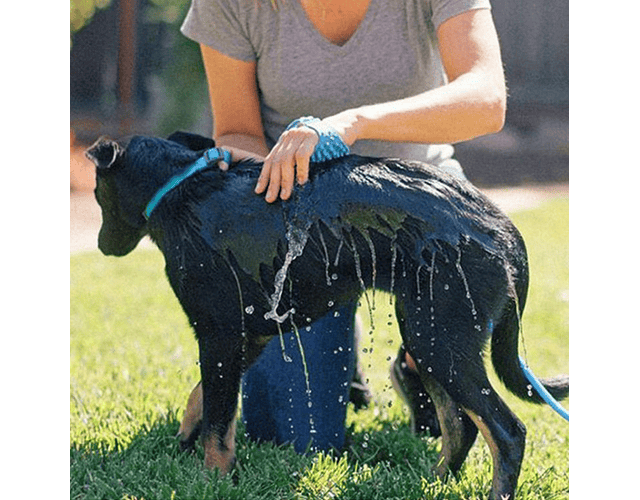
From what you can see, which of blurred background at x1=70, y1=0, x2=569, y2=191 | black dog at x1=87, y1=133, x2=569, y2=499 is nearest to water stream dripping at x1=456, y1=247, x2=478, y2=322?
black dog at x1=87, y1=133, x2=569, y2=499

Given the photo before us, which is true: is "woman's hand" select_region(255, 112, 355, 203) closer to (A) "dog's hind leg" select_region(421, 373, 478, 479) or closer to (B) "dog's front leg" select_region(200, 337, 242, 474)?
(B) "dog's front leg" select_region(200, 337, 242, 474)

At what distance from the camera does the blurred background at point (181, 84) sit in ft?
33.8

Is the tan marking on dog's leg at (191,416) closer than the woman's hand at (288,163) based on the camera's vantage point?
No

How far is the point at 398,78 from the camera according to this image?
336 centimetres

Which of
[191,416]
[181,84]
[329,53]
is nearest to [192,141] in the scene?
[329,53]

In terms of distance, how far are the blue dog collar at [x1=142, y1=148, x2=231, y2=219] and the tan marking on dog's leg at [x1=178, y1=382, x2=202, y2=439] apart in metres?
0.85

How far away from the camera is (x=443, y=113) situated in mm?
2947

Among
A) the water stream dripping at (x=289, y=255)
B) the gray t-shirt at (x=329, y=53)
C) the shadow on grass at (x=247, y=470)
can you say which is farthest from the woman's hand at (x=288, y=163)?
the shadow on grass at (x=247, y=470)

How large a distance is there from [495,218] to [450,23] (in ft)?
2.35

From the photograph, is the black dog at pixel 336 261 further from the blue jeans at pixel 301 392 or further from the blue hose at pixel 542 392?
the blue jeans at pixel 301 392

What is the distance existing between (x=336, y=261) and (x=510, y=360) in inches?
29.6

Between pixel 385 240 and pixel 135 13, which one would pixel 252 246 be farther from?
pixel 135 13

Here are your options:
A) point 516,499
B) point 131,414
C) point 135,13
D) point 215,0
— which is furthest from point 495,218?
point 135,13

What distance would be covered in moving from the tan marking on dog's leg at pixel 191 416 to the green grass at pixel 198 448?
67 mm
